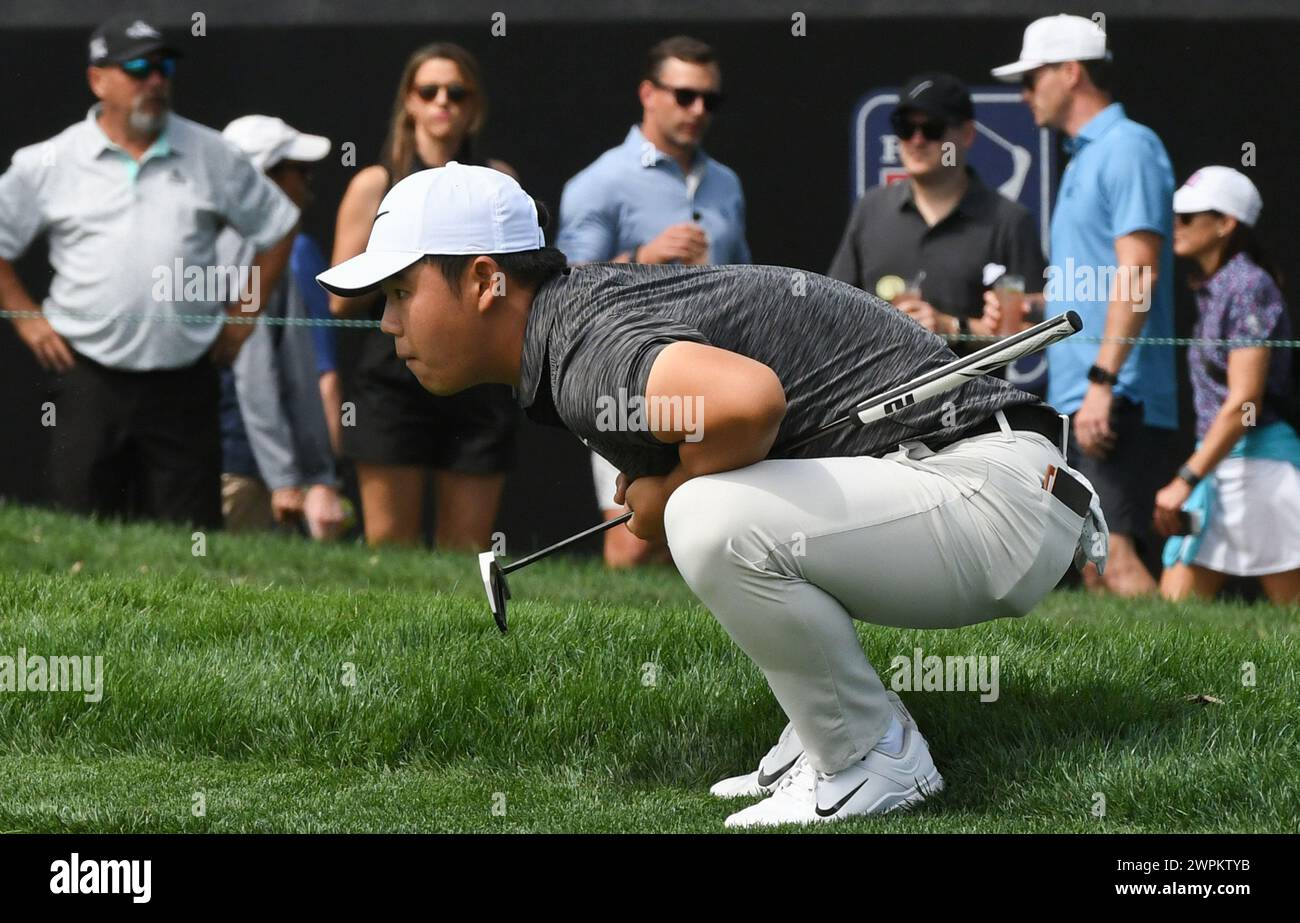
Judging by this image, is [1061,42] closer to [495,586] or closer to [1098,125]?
[1098,125]

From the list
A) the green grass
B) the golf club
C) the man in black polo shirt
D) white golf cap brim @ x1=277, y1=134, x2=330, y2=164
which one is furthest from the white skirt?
the golf club

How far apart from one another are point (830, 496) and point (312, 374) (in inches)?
214

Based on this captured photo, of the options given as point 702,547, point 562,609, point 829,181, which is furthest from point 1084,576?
point 702,547

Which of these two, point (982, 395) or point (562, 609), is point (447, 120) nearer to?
point (562, 609)

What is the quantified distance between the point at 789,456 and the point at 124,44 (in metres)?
5.25

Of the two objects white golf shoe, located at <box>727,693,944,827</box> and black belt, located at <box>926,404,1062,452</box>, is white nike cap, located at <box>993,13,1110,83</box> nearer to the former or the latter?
black belt, located at <box>926,404,1062,452</box>

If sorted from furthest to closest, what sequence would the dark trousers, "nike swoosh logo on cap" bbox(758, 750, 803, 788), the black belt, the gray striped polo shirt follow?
1. the dark trousers
2. "nike swoosh logo on cap" bbox(758, 750, 803, 788)
3. the black belt
4. the gray striped polo shirt

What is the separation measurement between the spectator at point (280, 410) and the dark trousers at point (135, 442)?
445 millimetres

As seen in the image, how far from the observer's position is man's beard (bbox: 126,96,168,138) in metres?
8.75

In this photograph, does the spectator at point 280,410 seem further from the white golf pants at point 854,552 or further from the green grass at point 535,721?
the white golf pants at point 854,552

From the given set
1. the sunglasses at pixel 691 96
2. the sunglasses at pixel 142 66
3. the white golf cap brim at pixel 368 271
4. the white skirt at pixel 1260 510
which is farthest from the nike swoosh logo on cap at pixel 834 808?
the sunglasses at pixel 142 66

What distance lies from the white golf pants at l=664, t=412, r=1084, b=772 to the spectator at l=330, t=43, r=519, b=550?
4511 mm

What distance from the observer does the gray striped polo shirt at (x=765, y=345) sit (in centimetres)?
424

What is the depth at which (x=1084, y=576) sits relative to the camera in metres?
9.05
